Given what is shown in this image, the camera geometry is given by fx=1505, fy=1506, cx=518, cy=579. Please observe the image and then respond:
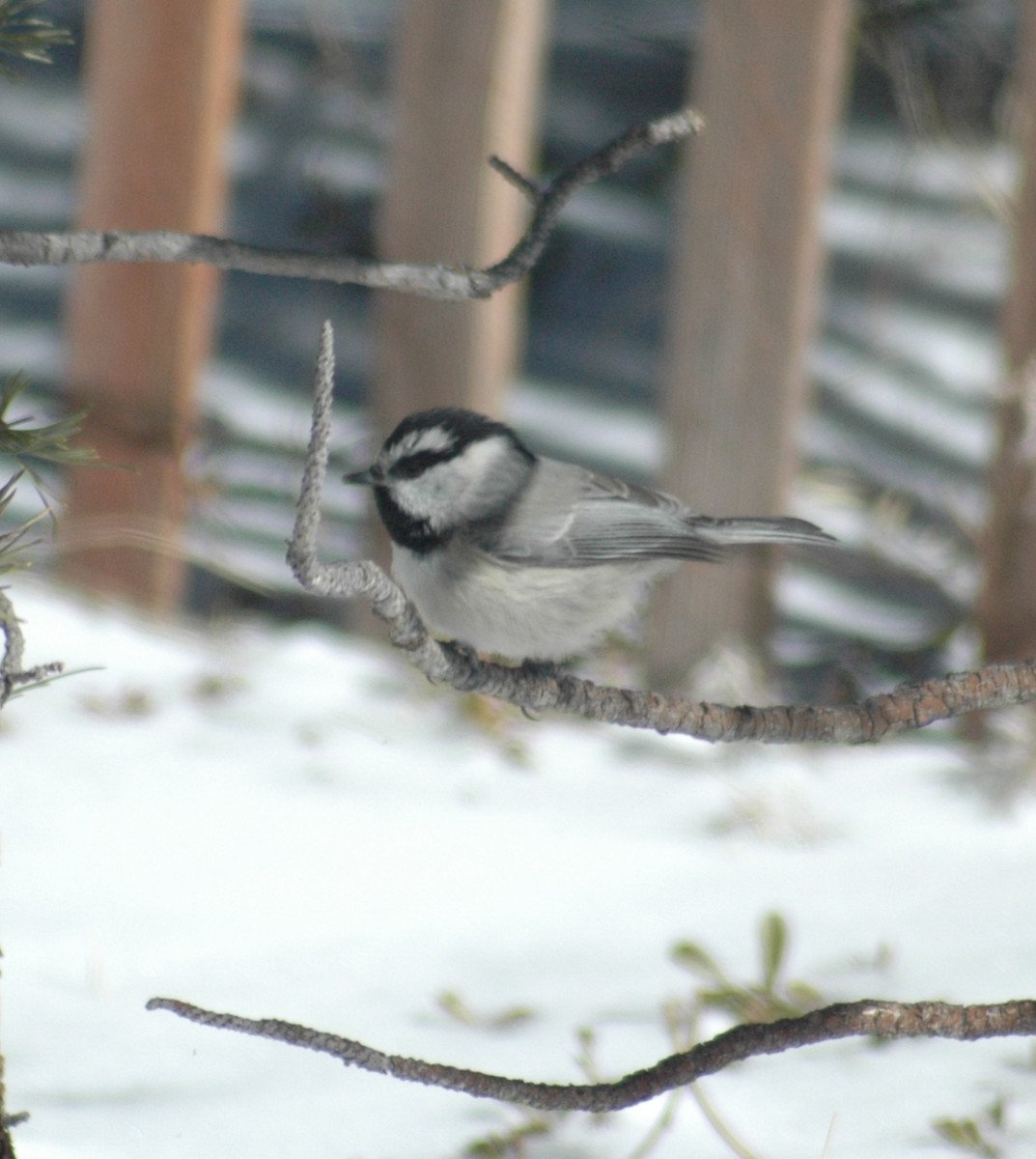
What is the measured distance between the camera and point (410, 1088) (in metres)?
2.04

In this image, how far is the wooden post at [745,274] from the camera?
136 inches

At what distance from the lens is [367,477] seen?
2.29 metres

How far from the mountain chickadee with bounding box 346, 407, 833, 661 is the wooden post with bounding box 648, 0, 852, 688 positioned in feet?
3.21

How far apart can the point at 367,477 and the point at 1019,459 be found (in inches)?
72.6

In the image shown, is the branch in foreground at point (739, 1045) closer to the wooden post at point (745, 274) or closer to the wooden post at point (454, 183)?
the wooden post at point (745, 274)

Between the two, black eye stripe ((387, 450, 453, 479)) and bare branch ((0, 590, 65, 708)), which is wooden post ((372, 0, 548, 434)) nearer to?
black eye stripe ((387, 450, 453, 479))

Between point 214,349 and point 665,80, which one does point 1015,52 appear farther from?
point 214,349

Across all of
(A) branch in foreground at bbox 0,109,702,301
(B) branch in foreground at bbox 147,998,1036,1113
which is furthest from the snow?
(A) branch in foreground at bbox 0,109,702,301

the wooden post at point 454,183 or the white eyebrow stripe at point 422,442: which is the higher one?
the wooden post at point 454,183

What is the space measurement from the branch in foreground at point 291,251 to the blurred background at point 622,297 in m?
1.54

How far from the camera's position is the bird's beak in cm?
224

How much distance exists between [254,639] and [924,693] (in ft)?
8.51

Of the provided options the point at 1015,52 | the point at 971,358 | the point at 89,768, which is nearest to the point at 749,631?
the point at 971,358

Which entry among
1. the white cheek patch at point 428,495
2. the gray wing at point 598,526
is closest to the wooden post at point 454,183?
the gray wing at point 598,526
